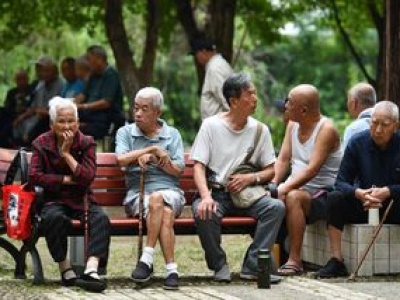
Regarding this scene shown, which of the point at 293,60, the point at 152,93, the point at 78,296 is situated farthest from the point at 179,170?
the point at 293,60

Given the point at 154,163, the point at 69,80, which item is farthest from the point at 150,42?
the point at 154,163

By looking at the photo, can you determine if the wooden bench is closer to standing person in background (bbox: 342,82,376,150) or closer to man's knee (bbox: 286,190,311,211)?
man's knee (bbox: 286,190,311,211)

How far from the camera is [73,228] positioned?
11.1 m

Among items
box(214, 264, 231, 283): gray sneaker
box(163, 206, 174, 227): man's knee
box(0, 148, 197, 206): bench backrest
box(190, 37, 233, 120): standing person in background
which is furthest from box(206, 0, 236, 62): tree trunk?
box(163, 206, 174, 227): man's knee

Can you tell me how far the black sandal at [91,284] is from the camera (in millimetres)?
10633

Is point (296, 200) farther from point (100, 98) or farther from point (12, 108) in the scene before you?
point (12, 108)

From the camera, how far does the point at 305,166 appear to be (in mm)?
12109

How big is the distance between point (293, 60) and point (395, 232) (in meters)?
37.8

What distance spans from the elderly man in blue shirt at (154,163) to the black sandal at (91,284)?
21.1 inches

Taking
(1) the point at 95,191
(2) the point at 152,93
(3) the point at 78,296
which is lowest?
(3) the point at 78,296

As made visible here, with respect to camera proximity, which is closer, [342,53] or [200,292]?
[200,292]

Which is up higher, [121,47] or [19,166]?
[121,47]

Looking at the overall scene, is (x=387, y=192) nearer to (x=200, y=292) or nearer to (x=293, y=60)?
(x=200, y=292)

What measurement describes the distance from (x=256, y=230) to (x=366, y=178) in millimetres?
1042
